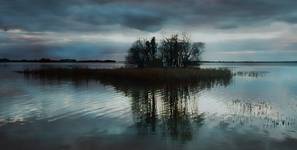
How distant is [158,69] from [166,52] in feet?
62.6

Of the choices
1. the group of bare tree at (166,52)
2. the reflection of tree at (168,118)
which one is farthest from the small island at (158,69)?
the reflection of tree at (168,118)

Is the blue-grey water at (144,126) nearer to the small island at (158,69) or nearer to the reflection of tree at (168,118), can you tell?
the reflection of tree at (168,118)

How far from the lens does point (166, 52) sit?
61.1 m

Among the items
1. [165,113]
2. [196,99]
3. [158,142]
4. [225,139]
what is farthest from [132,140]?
[196,99]

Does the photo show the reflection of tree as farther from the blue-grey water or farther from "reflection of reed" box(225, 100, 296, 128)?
"reflection of reed" box(225, 100, 296, 128)

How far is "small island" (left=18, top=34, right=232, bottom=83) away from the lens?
125 feet

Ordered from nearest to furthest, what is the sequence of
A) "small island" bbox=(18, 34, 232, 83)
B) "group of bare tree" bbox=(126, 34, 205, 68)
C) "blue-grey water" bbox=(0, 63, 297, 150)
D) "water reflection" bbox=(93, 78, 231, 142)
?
"blue-grey water" bbox=(0, 63, 297, 150) < "water reflection" bbox=(93, 78, 231, 142) < "small island" bbox=(18, 34, 232, 83) < "group of bare tree" bbox=(126, 34, 205, 68)

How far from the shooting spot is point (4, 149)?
8.47 m

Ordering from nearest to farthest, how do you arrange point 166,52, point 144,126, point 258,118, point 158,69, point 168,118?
1. point 144,126
2. point 258,118
3. point 168,118
4. point 158,69
5. point 166,52

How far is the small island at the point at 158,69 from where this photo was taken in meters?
38.1

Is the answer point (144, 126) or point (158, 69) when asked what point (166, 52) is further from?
point (144, 126)

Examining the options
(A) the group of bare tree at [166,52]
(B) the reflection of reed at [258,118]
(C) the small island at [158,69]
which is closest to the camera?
(B) the reflection of reed at [258,118]

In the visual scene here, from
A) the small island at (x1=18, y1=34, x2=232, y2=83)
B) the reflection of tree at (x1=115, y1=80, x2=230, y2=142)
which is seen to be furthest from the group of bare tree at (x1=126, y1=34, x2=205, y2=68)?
the reflection of tree at (x1=115, y1=80, x2=230, y2=142)

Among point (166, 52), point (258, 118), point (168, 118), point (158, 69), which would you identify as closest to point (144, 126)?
point (168, 118)
